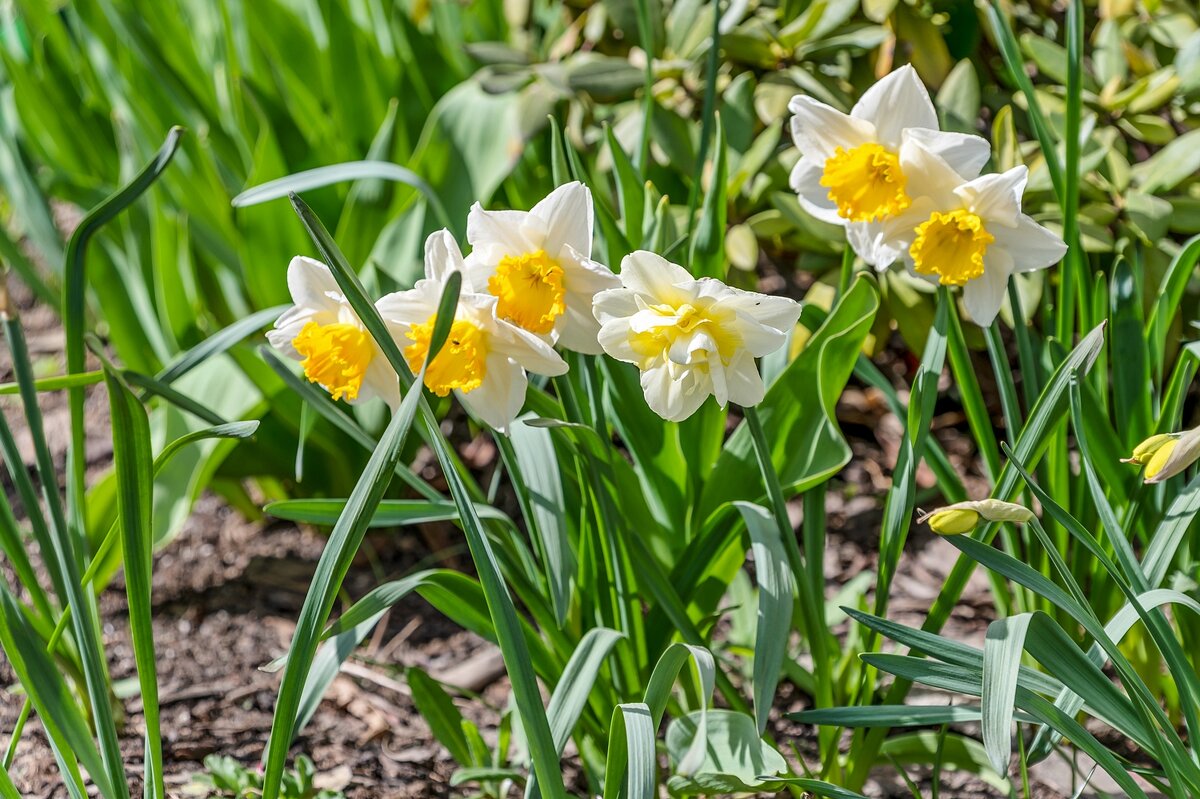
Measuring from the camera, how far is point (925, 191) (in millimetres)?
1004

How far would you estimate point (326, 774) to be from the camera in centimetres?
137

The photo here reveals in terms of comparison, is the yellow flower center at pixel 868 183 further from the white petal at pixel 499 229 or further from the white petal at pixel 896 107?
the white petal at pixel 499 229

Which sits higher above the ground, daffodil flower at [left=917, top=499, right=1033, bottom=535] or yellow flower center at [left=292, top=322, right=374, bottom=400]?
yellow flower center at [left=292, top=322, right=374, bottom=400]

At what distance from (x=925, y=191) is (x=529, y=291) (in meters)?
0.39

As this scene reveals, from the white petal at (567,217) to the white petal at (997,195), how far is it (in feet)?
1.14

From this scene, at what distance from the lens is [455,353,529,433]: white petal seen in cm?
93

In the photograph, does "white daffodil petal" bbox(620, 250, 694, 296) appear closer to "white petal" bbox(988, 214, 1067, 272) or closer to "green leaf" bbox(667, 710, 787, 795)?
"white petal" bbox(988, 214, 1067, 272)

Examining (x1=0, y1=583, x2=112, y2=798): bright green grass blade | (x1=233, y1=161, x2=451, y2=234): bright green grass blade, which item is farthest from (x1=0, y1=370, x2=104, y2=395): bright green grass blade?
(x1=233, y1=161, x2=451, y2=234): bright green grass blade

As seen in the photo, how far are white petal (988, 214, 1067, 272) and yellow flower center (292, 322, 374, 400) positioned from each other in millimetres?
593

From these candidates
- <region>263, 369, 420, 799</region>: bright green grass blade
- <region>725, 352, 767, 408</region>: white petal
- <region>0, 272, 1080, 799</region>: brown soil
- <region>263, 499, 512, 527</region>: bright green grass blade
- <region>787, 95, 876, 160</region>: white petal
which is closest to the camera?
<region>263, 369, 420, 799</region>: bright green grass blade

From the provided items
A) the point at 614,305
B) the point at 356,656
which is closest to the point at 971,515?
the point at 614,305

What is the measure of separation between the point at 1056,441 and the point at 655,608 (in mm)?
518

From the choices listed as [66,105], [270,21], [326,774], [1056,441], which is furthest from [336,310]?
[66,105]

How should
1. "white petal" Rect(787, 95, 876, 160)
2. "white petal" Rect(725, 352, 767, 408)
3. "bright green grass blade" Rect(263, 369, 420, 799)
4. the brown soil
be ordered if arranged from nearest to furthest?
"bright green grass blade" Rect(263, 369, 420, 799), "white petal" Rect(725, 352, 767, 408), "white petal" Rect(787, 95, 876, 160), the brown soil
